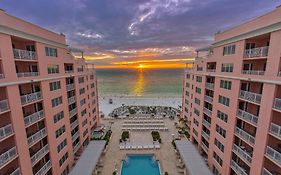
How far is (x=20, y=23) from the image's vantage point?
15227 millimetres

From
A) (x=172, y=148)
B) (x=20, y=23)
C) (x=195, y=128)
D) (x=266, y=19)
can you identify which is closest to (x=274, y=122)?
(x=266, y=19)

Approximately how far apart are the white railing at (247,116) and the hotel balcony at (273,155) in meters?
2.85

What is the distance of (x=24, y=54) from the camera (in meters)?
16.1

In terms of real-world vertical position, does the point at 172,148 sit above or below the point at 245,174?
below

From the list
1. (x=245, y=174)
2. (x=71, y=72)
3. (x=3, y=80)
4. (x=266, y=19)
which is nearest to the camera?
(x=3, y=80)

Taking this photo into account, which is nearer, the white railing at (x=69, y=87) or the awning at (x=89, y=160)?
the awning at (x=89, y=160)

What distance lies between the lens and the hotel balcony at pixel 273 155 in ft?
44.2

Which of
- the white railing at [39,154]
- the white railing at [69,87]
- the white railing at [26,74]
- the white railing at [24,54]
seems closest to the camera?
the white railing at [24,54]

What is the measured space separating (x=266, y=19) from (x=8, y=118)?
27441 millimetres

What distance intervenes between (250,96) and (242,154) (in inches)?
284

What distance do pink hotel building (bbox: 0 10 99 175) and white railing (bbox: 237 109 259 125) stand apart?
24668mm

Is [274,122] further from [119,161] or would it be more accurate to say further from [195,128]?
[119,161]

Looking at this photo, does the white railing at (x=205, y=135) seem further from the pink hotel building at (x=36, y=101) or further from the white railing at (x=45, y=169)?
the white railing at (x=45, y=169)

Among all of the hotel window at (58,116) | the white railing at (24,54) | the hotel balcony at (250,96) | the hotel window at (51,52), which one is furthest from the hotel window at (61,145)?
the hotel balcony at (250,96)
